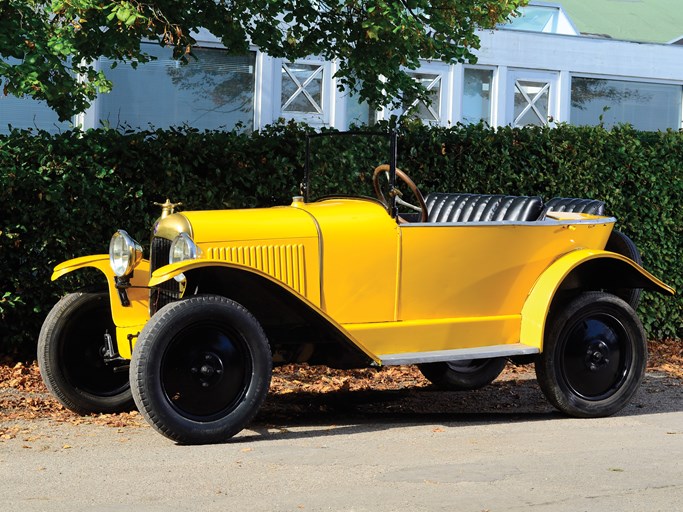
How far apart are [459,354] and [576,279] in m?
1.06

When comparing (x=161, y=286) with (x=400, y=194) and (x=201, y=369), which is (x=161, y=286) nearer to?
(x=201, y=369)

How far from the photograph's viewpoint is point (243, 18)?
29.3ft

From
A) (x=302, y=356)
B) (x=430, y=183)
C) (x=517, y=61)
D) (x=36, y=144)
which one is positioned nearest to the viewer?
(x=302, y=356)

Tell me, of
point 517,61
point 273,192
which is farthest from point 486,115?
point 273,192

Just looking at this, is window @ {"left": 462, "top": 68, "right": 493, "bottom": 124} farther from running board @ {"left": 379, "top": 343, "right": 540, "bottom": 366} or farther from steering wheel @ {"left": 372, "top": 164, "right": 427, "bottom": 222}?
running board @ {"left": 379, "top": 343, "right": 540, "bottom": 366}

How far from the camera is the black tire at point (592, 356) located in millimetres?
7414

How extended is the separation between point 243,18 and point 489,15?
1.92 meters

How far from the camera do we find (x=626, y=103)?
51.9 ft

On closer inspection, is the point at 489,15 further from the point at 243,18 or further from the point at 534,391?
the point at 534,391

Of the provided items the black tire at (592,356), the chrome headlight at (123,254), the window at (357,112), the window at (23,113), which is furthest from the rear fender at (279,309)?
the window at (357,112)

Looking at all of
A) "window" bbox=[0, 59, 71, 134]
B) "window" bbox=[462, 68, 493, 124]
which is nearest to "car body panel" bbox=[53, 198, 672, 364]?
"window" bbox=[0, 59, 71, 134]

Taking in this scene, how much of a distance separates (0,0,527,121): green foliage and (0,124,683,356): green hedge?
0.56m

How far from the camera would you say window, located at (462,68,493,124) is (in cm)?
1488

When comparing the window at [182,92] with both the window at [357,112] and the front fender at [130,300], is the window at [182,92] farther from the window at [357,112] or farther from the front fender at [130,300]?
the front fender at [130,300]
